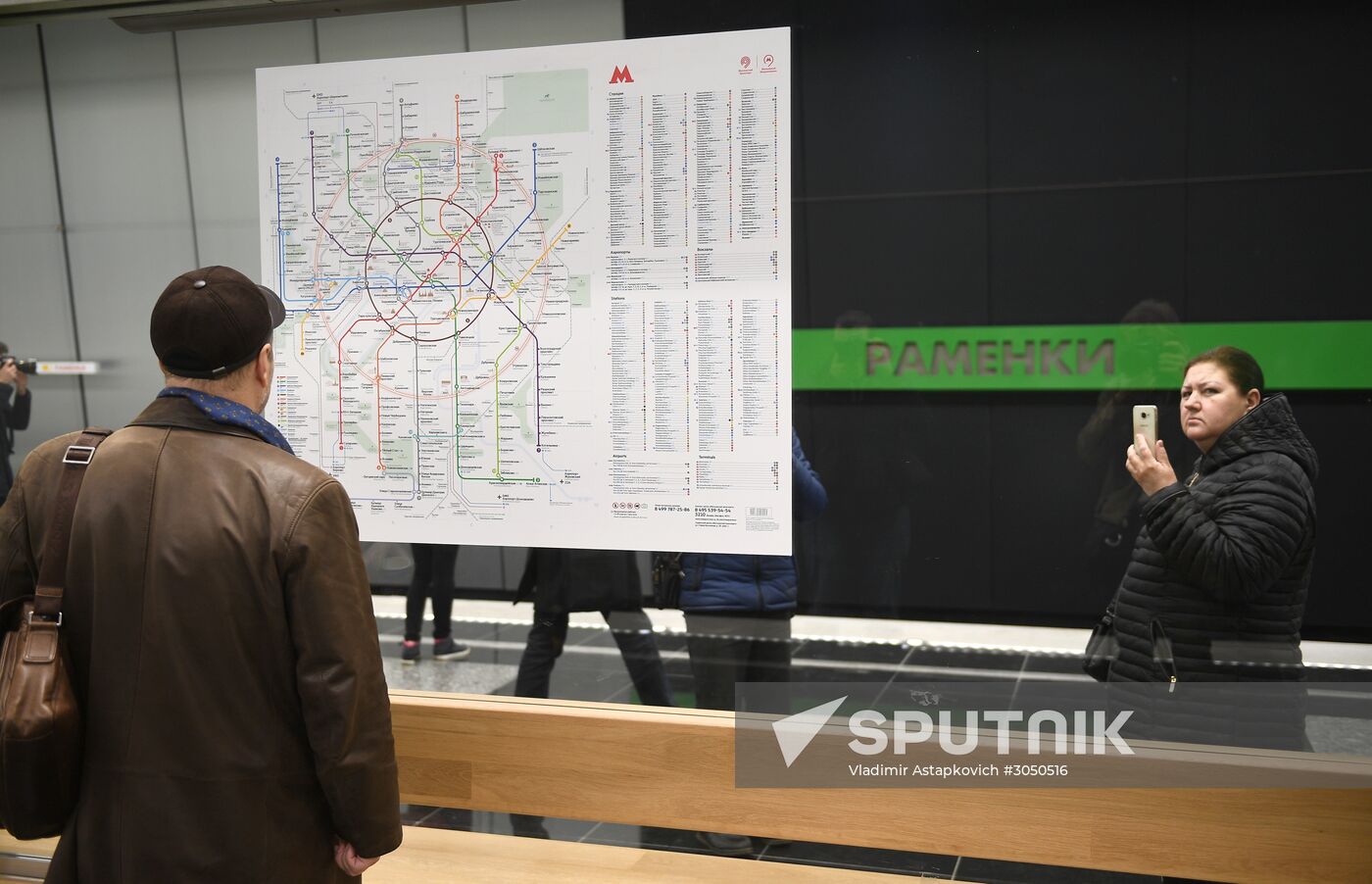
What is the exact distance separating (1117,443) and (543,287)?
169 cm

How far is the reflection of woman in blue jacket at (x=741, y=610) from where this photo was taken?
342 cm

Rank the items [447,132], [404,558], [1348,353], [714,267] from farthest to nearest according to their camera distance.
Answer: [404,558]
[447,132]
[714,267]
[1348,353]

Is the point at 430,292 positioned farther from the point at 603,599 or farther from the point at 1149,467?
the point at 1149,467

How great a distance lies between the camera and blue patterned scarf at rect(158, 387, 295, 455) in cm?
214

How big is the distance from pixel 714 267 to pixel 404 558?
4.62 feet

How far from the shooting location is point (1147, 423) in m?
3.19

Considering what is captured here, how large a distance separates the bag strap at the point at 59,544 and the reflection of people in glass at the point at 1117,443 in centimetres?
250

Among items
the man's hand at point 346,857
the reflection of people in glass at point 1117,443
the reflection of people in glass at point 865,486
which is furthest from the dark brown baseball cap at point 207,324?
the reflection of people in glass at point 1117,443

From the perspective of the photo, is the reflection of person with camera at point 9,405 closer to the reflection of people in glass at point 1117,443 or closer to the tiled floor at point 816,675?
the tiled floor at point 816,675

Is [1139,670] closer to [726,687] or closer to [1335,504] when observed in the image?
[1335,504]

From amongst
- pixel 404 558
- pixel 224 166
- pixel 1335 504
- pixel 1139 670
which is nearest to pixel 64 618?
pixel 404 558

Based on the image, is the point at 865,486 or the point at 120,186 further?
the point at 120,186

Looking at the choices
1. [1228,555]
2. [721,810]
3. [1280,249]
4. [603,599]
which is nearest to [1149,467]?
[1228,555]

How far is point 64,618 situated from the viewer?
2.10m
